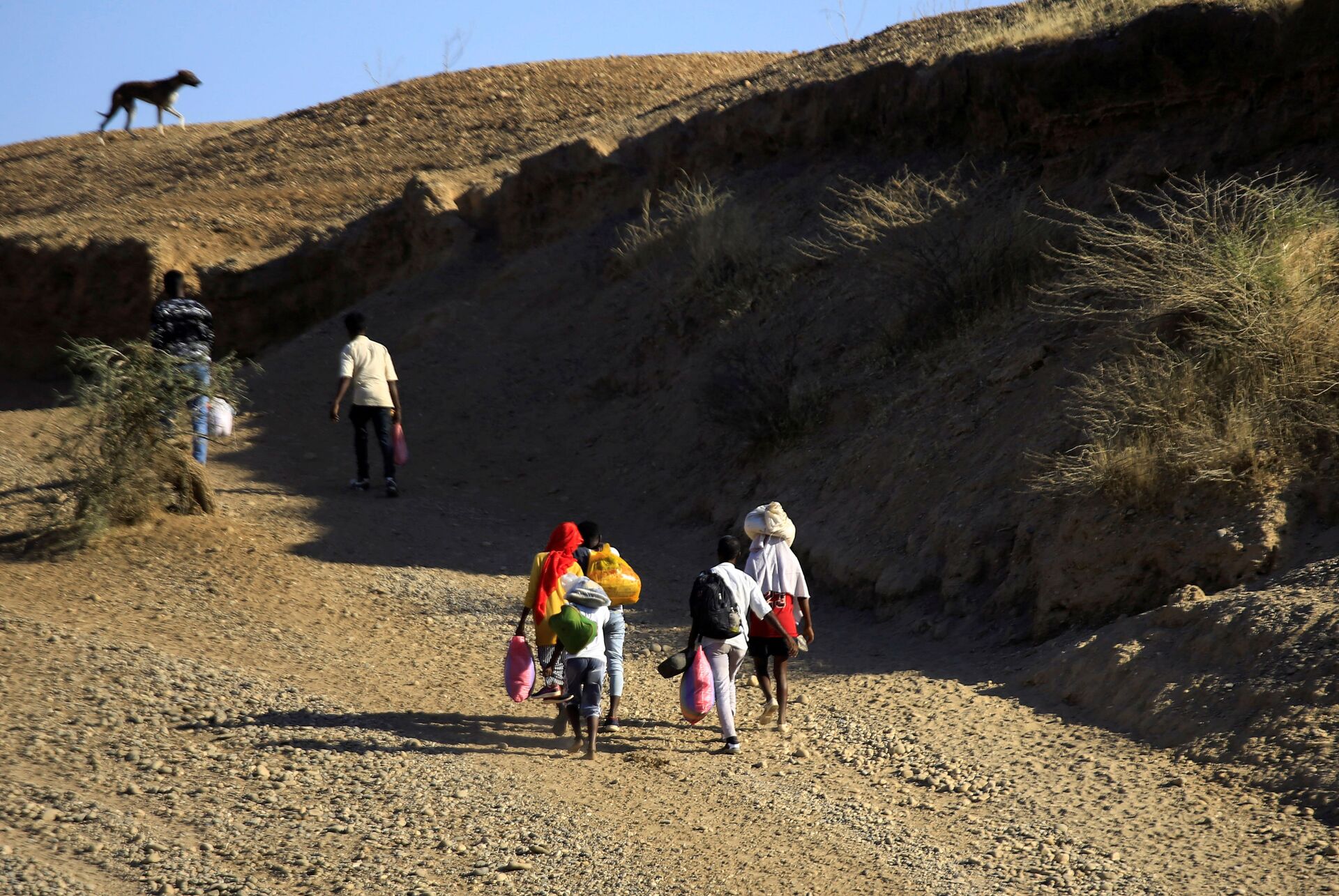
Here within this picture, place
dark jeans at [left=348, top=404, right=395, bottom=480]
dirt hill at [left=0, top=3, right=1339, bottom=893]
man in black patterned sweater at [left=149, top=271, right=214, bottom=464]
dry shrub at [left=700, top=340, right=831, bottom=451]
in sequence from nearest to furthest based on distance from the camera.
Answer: dirt hill at [left=0, top=3, right=1339, bottom=893] < man in black patterned sweater at [left=149, top=271, right=214, bottom=464] < dark jeans at [left=348, top=404, right=395, bottom=480] < dry shrub at [left=700, top=340, right=831, bottom=451]

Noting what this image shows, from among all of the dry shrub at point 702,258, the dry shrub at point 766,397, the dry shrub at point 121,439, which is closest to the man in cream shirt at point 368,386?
the dry shrub at point 121,439

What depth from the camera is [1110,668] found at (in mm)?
6676

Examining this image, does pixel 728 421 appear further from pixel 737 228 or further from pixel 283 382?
pixel 283 382

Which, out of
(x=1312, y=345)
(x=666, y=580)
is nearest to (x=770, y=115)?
(x=666, y=580)

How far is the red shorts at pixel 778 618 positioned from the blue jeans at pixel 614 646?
79 centimetres

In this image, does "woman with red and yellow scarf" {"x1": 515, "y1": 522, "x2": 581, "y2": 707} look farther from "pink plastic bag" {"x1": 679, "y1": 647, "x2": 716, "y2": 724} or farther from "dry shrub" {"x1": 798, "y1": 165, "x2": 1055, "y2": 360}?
"dry shrub" {"x1": 798, "y1": 165, "x2": 1055, "y2": 360}

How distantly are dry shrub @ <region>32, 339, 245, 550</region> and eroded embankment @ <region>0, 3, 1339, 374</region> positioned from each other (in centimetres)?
936

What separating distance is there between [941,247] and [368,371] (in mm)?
6072

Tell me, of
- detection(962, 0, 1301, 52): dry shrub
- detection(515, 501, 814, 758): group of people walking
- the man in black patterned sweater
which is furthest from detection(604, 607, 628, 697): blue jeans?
detection(962, 0, 1301, 52): dry shrub

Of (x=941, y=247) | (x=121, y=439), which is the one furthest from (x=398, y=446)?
(x=941, y=247)

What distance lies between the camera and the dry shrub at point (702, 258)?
14.8 meters

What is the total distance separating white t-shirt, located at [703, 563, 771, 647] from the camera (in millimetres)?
6488

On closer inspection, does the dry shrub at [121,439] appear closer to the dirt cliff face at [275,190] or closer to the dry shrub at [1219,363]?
the dry shrub at [1219,363]

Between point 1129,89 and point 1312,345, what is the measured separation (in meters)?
5.87
